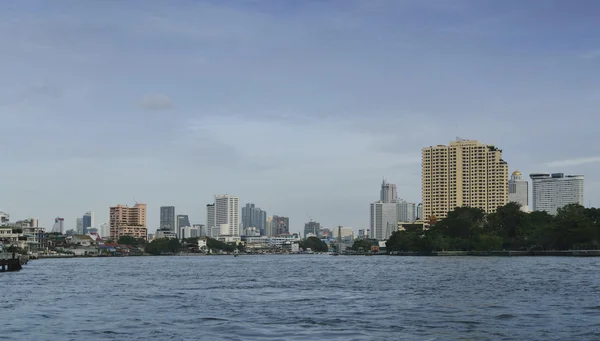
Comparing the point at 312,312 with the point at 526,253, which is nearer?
the point at 312,312

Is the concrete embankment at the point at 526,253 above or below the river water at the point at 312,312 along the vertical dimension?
below

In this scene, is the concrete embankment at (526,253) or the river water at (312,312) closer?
the river water at (312,312)

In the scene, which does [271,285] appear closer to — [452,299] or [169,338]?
[452,299]

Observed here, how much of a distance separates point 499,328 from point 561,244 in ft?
477

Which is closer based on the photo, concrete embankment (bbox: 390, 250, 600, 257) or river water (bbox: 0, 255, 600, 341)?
river water (bbox: 0, 255, 600, 341)

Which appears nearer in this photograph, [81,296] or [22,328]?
[22,328]

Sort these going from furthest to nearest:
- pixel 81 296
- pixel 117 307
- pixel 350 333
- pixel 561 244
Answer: pixel 561 244 < pixel 81 296 < pixel 117 307 < pixel 350 333

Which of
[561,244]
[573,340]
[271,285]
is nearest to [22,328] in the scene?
[573,340]

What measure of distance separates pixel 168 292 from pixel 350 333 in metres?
30.5

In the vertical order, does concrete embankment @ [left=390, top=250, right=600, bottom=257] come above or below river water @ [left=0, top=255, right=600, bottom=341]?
below

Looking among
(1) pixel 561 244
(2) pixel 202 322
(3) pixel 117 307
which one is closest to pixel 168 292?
(3) pixel 117 307

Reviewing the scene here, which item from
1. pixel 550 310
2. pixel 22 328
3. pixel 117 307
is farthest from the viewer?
pixel 117 307

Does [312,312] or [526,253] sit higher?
[312,312]

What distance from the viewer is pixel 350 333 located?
34.8 metres
